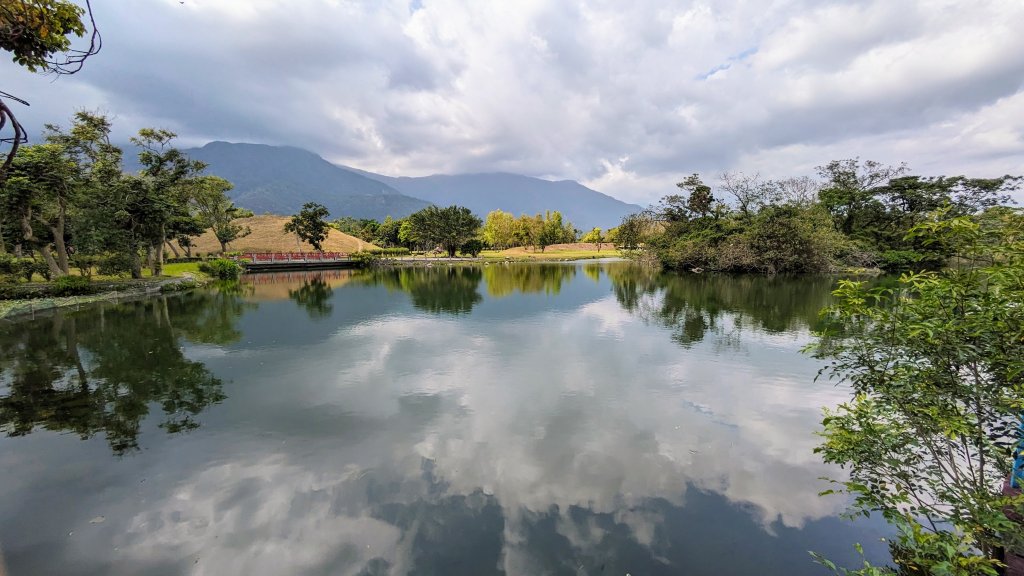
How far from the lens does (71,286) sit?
86.9 feet

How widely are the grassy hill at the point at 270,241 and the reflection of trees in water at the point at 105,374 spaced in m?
55.0

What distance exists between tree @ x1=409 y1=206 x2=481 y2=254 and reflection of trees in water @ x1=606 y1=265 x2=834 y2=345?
4369 cm

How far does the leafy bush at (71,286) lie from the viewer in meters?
26.1

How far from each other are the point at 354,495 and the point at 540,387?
Result: 598 cm

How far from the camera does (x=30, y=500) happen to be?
6.73 m

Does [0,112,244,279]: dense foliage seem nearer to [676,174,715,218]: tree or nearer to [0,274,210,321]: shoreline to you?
[0,274,210,321]: shoreline

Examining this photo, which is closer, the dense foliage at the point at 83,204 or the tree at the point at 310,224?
the dense foliage at the point at 83,204

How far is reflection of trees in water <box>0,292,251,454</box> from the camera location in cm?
956

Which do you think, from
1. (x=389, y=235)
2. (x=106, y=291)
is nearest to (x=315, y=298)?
(x=106, y=291)

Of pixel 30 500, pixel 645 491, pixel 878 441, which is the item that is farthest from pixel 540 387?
pixel 30 500

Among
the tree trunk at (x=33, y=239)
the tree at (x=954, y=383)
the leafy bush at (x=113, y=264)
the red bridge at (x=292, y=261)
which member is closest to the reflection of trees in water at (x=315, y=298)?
the leafy bush at (x=113, y=264)

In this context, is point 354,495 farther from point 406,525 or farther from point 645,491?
point 645,491

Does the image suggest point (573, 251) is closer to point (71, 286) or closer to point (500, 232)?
point (500, 232)

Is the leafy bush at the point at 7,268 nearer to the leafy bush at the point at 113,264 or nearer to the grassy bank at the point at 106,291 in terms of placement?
the grassy bank at the point at 106,291
